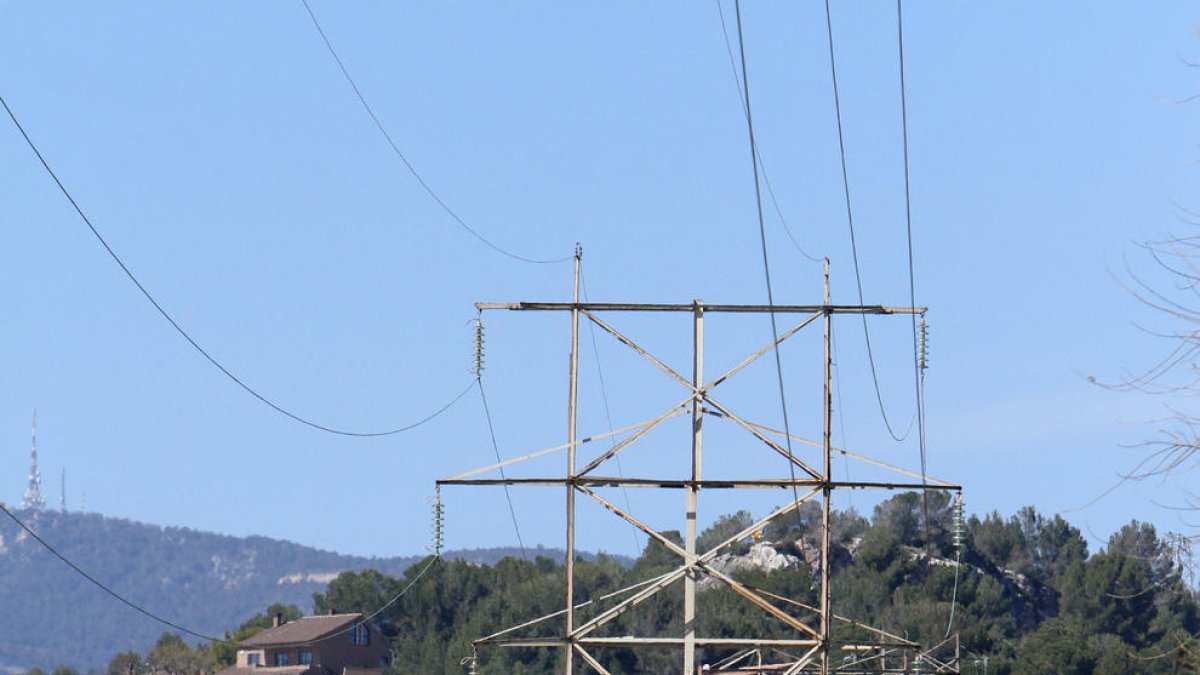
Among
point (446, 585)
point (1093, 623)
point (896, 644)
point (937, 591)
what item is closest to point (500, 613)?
point (446, 585)

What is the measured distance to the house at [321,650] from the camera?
12938 cm

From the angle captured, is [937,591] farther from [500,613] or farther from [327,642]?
[327,642]

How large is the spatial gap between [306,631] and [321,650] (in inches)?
126

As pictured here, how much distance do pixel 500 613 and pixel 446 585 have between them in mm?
6640

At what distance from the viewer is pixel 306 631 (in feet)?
434

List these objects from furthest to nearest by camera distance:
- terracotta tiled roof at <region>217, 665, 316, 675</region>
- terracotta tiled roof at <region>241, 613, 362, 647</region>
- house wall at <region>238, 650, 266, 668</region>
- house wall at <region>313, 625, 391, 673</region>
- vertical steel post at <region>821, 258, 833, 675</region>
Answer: house wall at <region>238, 650, 266, 668</region>
terracotta tiled roof at <region>241, 613, 362, 647</region>
house wall at <region>313, 625, 391, 673</region>
terracotta tiled roof at <region>217, 665, 316, 675</region>
vertical steel post at <region>821, 258, 833, 675</region>

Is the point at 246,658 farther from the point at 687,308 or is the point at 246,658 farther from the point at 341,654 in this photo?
the point at 687,308

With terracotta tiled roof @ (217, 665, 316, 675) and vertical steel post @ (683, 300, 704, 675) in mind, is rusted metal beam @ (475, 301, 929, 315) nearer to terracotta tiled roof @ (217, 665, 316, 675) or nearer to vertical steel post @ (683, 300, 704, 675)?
vertical steel post @ (683, 300, 704, 675)

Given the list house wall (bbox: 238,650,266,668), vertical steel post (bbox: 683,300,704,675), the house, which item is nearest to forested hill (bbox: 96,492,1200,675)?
the house

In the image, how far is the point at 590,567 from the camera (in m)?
152

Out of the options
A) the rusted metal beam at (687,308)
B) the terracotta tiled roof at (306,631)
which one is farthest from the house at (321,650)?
the rusted metal beam at (687,308)

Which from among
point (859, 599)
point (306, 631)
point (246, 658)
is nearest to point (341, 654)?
point (306, 631)

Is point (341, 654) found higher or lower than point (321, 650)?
lower

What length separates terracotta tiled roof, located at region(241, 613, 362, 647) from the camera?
12988 cm
